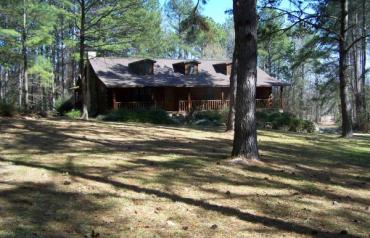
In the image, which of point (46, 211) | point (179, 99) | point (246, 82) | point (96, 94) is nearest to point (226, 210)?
point (46, 211)

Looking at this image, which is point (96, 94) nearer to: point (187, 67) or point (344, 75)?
point (187, 67)

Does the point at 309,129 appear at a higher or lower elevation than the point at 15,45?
lower

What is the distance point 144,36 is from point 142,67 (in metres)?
2.28

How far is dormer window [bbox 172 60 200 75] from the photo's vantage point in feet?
120

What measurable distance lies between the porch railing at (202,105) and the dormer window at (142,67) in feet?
11.3

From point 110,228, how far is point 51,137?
7.19m

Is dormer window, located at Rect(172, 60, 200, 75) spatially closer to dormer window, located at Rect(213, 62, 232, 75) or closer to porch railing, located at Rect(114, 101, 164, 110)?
dormer window, located at Rect(213, 62, 232, 75)

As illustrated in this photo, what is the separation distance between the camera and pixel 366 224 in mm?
6113

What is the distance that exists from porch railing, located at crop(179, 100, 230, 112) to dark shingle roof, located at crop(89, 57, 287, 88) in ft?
4.25

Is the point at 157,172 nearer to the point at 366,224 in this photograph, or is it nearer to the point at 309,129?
the point at 366,224

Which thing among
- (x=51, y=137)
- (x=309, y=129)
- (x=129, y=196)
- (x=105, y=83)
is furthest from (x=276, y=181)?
(x=105, y=83)

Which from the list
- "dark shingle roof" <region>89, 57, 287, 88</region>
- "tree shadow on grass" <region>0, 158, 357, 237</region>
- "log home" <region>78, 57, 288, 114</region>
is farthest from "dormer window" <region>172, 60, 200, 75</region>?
"tree shadow on grass" <region>0, 158, 357, 237</region>

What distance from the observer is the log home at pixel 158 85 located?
33969 mm

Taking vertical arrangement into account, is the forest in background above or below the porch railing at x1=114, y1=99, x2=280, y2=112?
above
